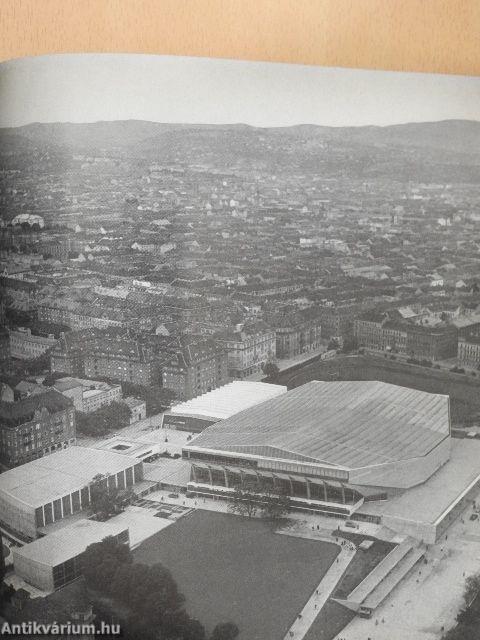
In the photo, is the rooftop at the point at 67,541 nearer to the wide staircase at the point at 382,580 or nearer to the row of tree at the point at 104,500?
the row of tree at the point at 104,500

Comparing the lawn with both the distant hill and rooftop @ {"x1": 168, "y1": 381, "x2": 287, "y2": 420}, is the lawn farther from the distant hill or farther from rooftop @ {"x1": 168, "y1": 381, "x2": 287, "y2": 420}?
the distant hill

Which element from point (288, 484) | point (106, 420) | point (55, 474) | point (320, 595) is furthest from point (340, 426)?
point (55, 474)

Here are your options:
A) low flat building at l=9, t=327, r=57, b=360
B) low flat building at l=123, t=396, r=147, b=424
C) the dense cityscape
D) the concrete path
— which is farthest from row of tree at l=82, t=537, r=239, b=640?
low flat building at l=9, t=327, r=57, b=360

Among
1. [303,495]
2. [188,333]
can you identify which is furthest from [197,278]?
[303,495]

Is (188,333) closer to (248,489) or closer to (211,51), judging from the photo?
(248,489)

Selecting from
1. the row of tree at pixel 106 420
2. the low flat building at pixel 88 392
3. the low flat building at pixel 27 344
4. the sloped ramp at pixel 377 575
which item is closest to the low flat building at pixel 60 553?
the row of tree at pixel 106 420

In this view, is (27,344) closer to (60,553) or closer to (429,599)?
(60,553)
